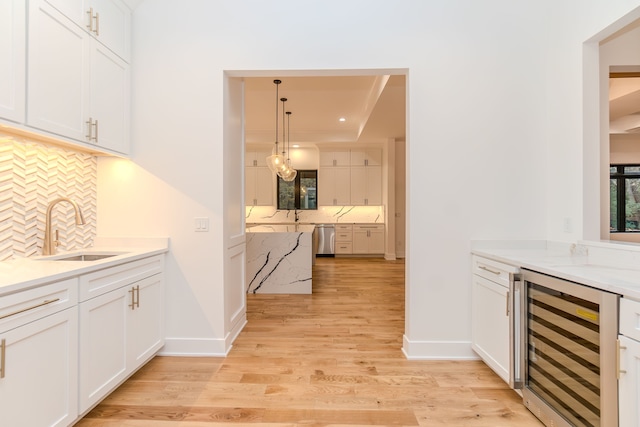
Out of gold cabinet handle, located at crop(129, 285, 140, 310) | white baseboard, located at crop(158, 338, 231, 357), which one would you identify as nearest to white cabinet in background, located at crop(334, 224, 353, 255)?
white baseboard, located at crop(158, 338, 231, 357)

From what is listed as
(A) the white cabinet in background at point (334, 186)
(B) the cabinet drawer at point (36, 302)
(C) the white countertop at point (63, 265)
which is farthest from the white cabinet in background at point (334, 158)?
(B) the cabinet drawer at point (36, 302)

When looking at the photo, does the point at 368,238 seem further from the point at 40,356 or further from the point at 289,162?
the point at 40,356

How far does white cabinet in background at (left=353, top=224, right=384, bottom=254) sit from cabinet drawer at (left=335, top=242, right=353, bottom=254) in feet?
0.32

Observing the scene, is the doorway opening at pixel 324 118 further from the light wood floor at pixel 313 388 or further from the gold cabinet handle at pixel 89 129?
the gold cabinet handle at pixel 89 129

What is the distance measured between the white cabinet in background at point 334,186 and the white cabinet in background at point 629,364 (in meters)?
6.80

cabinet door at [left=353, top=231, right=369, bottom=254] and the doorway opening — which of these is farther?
cabinet door at [left=353, top=231, right=369, bottom=254]

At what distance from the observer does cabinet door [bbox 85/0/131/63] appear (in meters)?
2.17

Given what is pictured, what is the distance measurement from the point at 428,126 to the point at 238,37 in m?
1.70

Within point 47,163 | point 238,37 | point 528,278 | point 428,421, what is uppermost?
point 238,37

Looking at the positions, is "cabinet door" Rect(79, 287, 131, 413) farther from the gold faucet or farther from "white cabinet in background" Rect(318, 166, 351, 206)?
"white cabinet in background" Rect(318, 166, 351, 206)

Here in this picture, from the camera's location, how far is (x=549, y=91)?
8.16ft

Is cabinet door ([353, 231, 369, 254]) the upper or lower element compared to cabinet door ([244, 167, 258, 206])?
lower

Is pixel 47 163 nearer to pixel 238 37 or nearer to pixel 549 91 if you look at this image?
pixel 238 37

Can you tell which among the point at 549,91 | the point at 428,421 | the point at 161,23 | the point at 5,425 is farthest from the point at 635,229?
the point at 5,425
